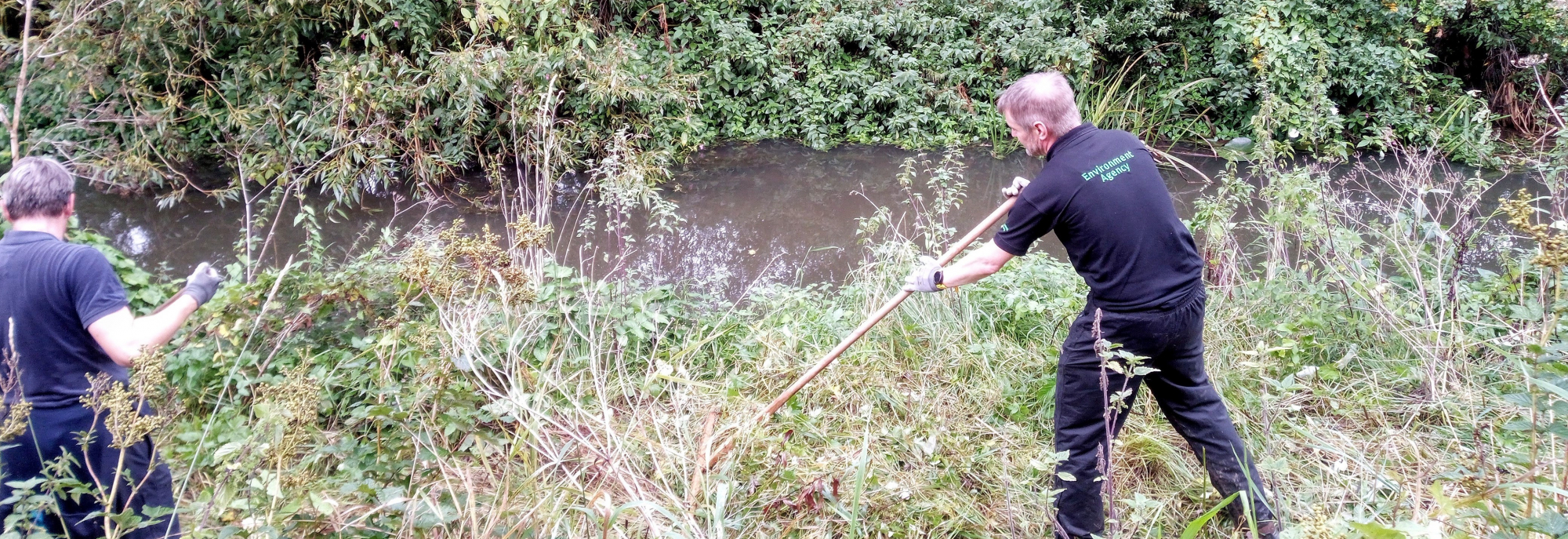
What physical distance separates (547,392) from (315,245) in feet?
5.97

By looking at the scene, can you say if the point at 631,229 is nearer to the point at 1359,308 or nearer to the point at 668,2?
the point at 668,2

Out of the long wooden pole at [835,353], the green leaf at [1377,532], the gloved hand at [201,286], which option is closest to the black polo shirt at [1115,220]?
the long wooden pole at [835,353]

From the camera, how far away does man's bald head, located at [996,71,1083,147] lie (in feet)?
8.23

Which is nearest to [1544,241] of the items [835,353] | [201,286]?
[835,353]

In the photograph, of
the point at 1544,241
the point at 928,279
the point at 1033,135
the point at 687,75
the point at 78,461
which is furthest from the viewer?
the point at 687,75

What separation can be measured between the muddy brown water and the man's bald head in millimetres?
2542

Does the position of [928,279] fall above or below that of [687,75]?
above

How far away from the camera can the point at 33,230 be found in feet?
7.07

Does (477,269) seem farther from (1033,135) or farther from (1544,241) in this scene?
(1544,241)

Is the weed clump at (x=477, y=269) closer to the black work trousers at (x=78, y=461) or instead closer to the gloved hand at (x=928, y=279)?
the black work trousers at (x=78, y=461)

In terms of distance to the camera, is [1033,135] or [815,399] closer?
[1033,135]

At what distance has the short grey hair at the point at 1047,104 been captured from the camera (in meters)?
2.51

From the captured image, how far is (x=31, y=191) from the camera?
2.14m

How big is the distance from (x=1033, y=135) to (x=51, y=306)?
2645 millimetres
